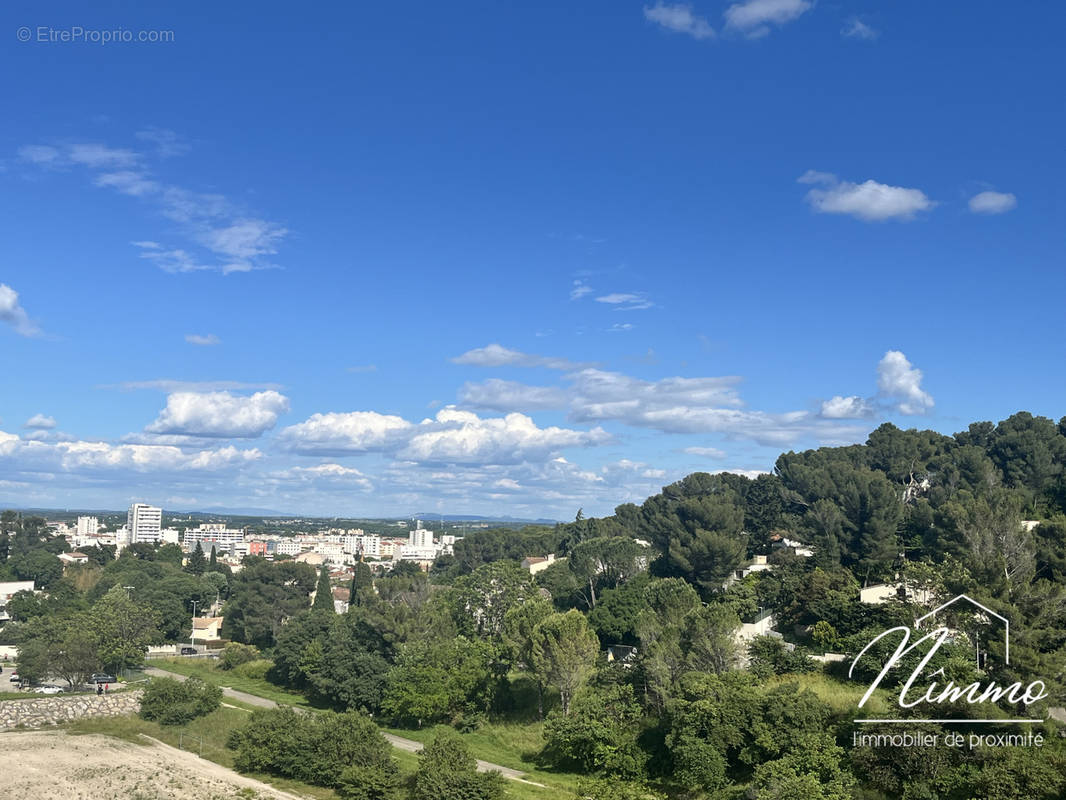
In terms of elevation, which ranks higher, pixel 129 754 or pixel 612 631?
pixel 612 631

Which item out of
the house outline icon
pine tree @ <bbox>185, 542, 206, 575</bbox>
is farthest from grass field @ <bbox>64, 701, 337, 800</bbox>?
pine tree @ <bbox>185, 542, 206, 575</bbox>

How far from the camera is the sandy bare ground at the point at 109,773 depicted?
33.8 m

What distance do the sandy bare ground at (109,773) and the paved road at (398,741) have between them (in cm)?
844

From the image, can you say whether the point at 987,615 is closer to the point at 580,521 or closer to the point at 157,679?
the point at 157,679

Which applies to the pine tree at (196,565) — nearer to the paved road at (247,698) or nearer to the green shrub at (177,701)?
the paved road at (247,698)

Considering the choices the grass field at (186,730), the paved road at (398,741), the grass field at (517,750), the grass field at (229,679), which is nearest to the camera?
the grass field at (517,750)

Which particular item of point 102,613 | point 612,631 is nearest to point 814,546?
point 612,631

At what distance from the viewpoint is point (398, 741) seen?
1772 inches

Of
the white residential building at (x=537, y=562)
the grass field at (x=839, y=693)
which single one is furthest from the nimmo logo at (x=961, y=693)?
the white residential building at (x=537, y=562)

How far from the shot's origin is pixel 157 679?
165 feet

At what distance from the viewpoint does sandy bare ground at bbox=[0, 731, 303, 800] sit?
111 ft

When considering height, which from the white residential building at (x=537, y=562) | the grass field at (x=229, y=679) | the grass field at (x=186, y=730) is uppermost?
the white residential building at (x=537, y=562)

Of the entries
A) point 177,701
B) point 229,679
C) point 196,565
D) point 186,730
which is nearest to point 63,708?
point 177,701

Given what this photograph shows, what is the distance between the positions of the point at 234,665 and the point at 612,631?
33351 millimetres
